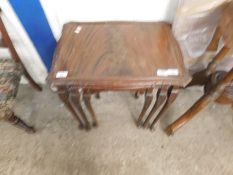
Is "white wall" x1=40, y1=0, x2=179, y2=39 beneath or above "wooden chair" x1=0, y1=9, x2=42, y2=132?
above

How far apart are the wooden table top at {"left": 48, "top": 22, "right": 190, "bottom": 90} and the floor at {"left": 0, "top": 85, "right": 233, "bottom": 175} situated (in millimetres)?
529

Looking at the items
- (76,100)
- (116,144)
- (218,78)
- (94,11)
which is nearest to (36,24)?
(94,11)

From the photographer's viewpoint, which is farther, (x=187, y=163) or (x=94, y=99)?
(x=94, y=99)

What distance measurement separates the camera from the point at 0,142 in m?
1.26

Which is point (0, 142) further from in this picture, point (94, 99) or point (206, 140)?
point (206, 140)

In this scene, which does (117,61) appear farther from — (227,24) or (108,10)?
(227,24)

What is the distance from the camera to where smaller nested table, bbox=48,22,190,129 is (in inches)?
31.4

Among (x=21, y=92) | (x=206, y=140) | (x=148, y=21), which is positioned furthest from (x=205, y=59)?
(x=21, y=92)

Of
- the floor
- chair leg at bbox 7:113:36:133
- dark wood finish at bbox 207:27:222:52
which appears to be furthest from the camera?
the floor

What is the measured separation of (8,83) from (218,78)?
928 mm

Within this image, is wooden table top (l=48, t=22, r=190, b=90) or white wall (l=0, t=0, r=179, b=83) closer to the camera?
wooden table top (l=48, t=22, r=190, b=90)

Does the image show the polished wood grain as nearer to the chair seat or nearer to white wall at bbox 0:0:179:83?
white wall at bbox 0:0:179:83

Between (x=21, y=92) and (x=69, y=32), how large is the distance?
0.69 meters

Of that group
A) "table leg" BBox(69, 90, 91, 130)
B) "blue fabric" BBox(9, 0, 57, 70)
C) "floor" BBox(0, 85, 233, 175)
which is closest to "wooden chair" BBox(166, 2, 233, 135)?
"floor" BBox(0, 85, 233, 175)
